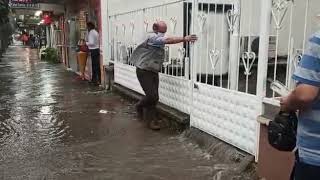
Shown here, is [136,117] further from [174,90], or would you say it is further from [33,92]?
[33,92]

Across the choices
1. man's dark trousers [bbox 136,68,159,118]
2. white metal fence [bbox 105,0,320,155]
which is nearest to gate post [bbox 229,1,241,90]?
white metal fence [bbox 105,0,320,155]

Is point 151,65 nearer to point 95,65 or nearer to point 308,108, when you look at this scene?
point 308,108

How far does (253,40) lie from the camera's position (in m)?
4.84

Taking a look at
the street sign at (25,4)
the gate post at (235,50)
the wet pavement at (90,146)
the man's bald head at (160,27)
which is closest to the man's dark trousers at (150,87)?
the wet pavement at (90,146)

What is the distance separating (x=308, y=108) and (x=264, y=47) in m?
2.05

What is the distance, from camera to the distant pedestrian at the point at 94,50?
12.0 metres

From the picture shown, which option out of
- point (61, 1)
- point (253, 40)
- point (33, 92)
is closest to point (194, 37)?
point (253, 40)

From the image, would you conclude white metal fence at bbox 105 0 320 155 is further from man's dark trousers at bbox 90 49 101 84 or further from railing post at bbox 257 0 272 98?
man's dark trousers at bbox 90 49 101 84

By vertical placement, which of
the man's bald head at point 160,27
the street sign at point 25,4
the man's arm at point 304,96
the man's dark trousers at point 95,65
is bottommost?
Result: the man's dark trousers at point 95,65

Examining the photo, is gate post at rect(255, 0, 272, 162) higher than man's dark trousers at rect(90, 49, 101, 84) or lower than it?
higher

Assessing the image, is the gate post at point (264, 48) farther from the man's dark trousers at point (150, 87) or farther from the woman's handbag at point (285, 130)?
the man's dark trousers at point (150, 87)

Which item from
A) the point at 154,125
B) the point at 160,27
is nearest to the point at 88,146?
the point at 154,125

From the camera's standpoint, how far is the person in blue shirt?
212 cm

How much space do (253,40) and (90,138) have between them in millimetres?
2825
